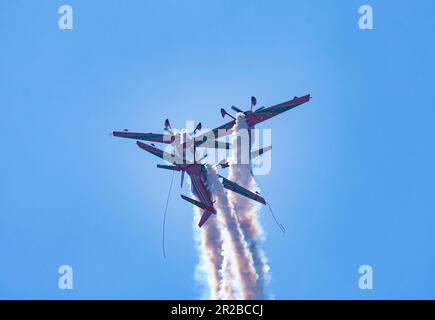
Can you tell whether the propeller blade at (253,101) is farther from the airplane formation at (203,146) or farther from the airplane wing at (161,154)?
A: the airplane wing at (161,154)

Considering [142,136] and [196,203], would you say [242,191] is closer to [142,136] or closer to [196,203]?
[196,203]

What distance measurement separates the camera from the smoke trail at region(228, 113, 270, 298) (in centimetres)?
5291

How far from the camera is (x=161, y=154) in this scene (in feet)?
182

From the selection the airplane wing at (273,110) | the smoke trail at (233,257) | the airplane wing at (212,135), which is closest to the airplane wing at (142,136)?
the airplane wing at (212,135)

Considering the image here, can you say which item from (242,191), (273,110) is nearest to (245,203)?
(242,191)

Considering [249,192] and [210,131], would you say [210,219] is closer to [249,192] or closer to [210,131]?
[249,192]

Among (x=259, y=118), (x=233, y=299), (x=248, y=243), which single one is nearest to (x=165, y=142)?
(x=259, y=118)

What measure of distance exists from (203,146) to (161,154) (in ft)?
13.5

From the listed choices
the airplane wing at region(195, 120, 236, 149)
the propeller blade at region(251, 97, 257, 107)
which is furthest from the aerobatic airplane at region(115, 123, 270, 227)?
the propeller blade at region(251, 97, 257, 107)

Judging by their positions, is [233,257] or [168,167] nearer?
[233,257]

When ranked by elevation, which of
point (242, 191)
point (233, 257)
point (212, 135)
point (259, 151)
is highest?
point (212, 135)
